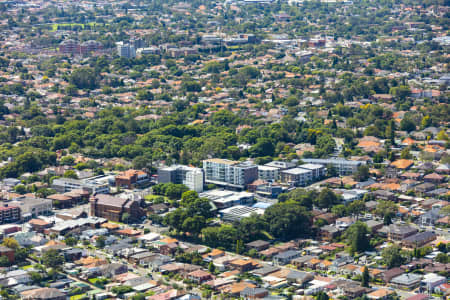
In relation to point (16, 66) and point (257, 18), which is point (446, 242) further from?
point (257, 18)

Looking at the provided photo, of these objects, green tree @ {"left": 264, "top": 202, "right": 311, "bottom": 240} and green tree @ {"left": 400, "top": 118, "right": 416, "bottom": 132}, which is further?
green tree @ {"left": 400, "top": 118, "right": 416, "bottom": 132}

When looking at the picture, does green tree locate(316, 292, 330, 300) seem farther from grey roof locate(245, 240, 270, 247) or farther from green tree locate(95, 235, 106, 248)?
green tree locate(95, 235, 106, 248)

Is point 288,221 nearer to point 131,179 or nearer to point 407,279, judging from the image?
point 407,279

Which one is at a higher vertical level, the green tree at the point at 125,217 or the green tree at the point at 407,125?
the green tree at the point at 407,125

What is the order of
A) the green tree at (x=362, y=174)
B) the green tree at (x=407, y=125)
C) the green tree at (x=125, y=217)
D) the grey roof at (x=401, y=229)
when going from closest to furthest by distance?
1. the grey roof at (x=401, y=229)
2. the green tree at (x=125, y=217)
3. the green tree at (x=362, y=174)
4. the green tree at (x=407, y=125)

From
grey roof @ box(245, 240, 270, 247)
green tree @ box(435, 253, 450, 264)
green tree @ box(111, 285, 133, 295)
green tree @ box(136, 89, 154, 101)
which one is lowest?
green tree @ box(111, 285, 133, 295)

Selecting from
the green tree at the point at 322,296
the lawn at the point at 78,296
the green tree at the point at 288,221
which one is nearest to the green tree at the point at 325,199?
the green tree at the point at 288,221

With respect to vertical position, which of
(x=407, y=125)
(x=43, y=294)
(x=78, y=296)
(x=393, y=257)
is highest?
(x=407, y=125)

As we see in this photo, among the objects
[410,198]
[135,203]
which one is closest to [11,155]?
[135,203]

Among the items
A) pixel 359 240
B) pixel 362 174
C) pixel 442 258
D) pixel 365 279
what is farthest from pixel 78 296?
pixel 362 174

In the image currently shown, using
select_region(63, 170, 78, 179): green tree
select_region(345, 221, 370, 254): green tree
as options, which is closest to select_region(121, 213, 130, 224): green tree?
select_region(63, 170, 78, 179): green tree

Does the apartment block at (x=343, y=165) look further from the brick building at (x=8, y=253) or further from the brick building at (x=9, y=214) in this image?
the brick building at (x=8, y=253)

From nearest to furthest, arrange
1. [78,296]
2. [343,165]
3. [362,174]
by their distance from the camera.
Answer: [78,296]
[362,174]
[343,165]
